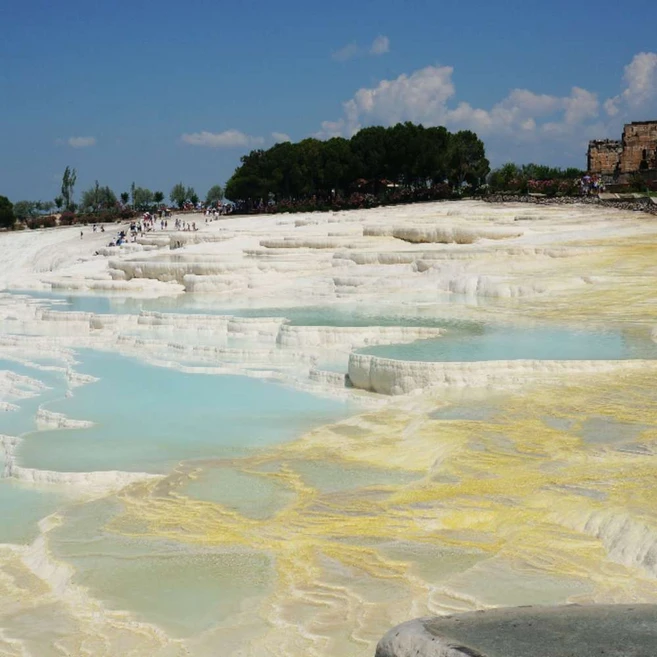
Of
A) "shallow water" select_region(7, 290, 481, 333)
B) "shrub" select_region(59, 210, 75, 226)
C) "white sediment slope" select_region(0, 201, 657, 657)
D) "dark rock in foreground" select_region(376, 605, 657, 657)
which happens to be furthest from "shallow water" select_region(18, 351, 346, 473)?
"shrub" select_region(59, 210, 75, 226)

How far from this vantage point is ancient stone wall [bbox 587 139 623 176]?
3738 centimetres

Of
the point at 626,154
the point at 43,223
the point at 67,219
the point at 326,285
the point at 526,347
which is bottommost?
the point at 526,347

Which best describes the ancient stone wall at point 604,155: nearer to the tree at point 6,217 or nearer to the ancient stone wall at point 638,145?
the ancient stone wall at point 638,145

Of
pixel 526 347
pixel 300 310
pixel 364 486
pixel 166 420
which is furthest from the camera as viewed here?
pixel 300 310

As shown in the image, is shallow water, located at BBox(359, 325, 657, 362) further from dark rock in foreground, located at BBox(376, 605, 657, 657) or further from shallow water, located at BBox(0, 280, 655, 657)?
dark rock in foreground, located at BBox(376, 605, 657, 657)

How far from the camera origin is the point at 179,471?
23.0ft

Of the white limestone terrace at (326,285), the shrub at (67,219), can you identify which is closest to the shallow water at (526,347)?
the white limestone terrace at (326,285)

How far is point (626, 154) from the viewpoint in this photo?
1436 inches

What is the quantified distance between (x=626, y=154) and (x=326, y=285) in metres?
22.3

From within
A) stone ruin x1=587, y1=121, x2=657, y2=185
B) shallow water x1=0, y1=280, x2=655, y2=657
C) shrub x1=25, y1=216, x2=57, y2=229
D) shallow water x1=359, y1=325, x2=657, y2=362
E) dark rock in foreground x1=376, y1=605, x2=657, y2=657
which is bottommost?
shallow water x1=0, y1=280, x2=655, y2=657

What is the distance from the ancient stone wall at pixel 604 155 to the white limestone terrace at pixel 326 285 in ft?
29.3

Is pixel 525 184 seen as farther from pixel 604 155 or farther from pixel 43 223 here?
pixel 43 223

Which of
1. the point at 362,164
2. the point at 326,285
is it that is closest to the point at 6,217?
the point at 362,164

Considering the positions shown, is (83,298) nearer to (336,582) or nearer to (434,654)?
(336,582)
